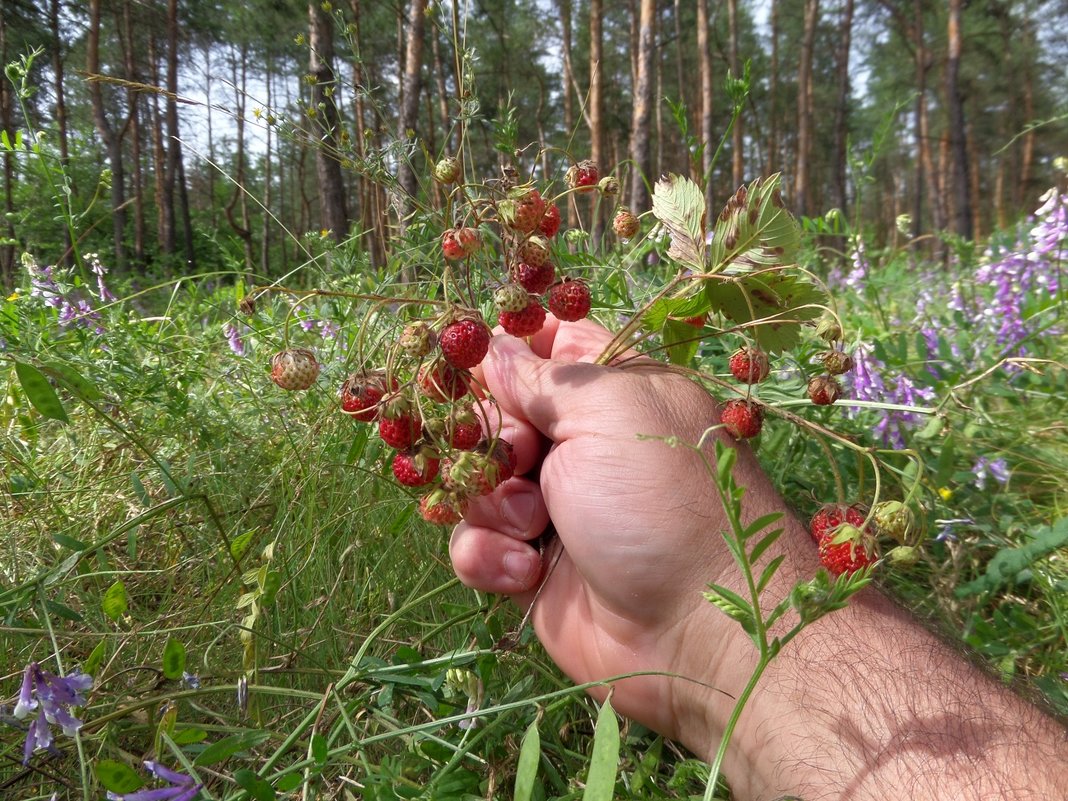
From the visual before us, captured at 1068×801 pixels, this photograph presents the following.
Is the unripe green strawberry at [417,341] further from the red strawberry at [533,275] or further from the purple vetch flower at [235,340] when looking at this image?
the purple vetch flower at [235,340]

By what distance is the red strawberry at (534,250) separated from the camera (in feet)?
3.44

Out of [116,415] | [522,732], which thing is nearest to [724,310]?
[522,732]

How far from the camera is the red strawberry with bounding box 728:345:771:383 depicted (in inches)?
39.4

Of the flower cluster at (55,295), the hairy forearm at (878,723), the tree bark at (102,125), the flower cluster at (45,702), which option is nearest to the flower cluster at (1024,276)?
the hairy forearm at (878,723)

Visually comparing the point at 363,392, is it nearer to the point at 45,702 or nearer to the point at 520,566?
the point at 520,566

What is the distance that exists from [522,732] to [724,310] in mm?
777

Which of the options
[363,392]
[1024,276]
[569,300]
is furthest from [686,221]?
[1024,276]

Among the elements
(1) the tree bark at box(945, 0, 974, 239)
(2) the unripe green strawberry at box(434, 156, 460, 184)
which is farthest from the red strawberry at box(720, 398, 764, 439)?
(1) the tree bark at box(945, 0, 974, 239)

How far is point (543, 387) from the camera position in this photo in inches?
47.3

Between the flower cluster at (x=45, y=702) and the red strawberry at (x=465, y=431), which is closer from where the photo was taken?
the flower cluster at (x=45, y=702)

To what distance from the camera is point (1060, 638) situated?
1355mm

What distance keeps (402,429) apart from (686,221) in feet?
1.87

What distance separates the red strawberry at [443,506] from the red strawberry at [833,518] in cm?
50

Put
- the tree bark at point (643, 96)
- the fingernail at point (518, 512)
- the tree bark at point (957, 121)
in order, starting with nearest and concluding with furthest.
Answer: the fingernail at point (518, 512), the tree bark at point (643, 96), the tree bark at point (957, 121)
